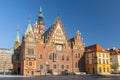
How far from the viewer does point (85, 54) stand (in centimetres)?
8725

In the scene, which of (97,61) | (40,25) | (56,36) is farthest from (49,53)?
(40,25)

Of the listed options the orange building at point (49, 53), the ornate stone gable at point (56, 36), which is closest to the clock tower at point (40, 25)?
the orange building at point (49, 53)

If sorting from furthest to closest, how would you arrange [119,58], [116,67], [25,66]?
[119,58], [116,67], [25,66]

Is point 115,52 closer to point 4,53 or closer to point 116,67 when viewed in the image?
point 116,67

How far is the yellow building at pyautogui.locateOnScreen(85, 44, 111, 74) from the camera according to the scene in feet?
262

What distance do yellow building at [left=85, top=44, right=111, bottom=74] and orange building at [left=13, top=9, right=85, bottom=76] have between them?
11.8 ft

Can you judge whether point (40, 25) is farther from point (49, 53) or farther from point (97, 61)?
point (97, 61)

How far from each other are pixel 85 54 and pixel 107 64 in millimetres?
10533

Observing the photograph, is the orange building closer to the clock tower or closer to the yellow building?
the yellow building

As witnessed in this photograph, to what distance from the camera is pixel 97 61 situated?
79812 mm

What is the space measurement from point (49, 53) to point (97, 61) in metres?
20.0

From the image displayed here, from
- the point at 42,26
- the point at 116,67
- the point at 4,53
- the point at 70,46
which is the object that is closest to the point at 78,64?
the point at 70,46

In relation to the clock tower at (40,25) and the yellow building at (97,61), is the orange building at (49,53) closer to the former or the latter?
the yellow building at (97,61)

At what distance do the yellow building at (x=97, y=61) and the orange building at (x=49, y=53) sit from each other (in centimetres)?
361
